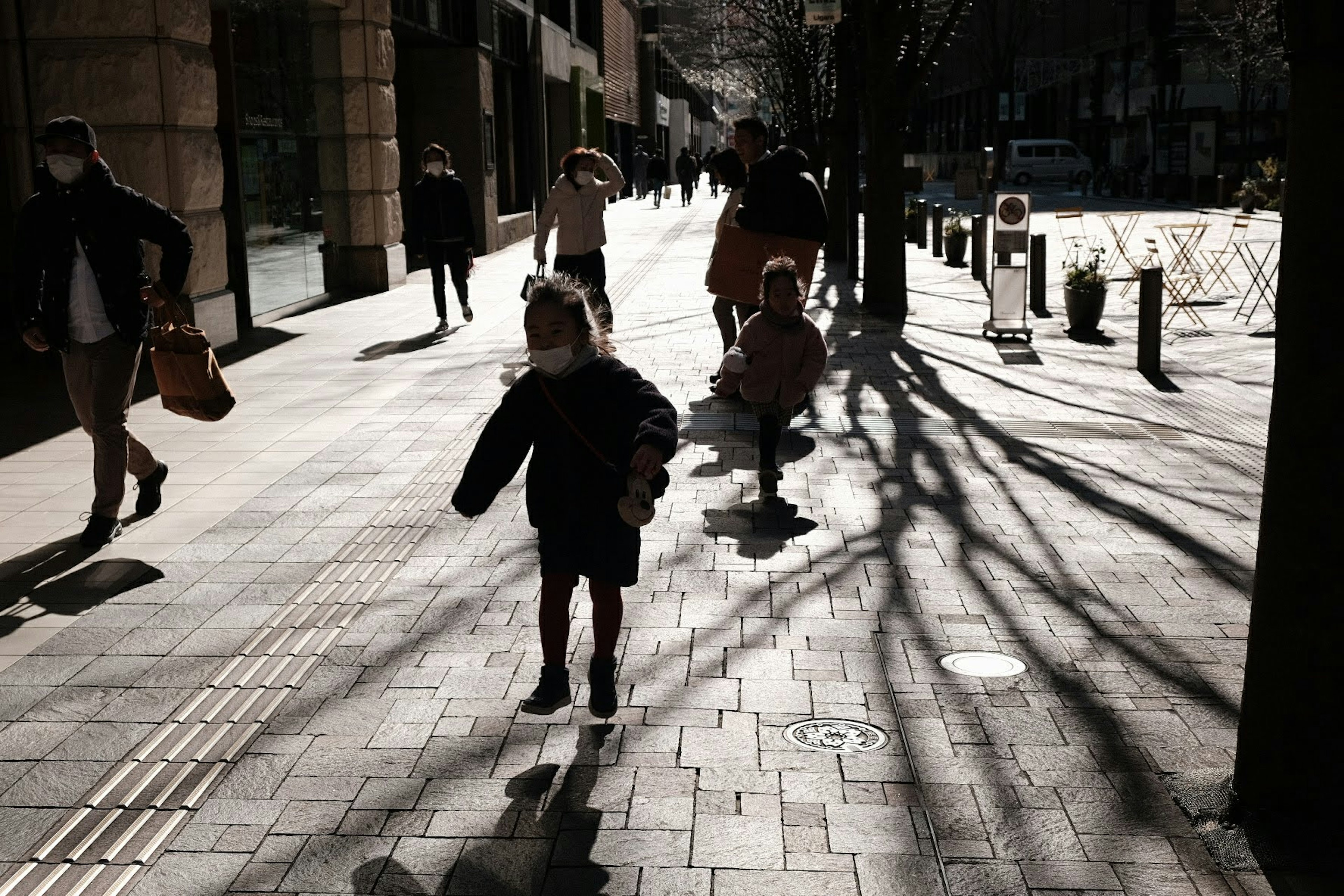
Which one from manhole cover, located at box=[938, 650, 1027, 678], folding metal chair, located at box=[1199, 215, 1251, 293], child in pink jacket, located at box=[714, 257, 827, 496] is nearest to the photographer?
manhole cover, located at box=[938, 650, 1027, 678]

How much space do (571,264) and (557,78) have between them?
2630 centimetres

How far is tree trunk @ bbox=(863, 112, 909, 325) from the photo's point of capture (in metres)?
15.9

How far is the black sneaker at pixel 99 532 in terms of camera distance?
6805mm

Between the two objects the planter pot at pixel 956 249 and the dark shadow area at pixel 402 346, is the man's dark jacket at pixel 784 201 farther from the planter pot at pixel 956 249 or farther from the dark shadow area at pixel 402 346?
the planter pot at pixel 956 249

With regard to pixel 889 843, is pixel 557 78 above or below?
above

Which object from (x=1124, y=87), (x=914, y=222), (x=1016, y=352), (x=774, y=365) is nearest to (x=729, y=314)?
(x=774, y=365)

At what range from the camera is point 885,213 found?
1602cm

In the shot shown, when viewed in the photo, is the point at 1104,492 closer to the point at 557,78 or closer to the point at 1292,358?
the point at 1292,358

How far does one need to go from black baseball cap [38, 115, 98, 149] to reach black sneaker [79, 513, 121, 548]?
173 centimetres

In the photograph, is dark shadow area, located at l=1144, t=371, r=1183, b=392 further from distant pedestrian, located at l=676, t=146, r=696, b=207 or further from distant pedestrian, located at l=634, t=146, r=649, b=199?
distant pedestrian, located at l=634, t=146, r=649, b=199

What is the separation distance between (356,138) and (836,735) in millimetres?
15919

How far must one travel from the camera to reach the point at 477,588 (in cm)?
608

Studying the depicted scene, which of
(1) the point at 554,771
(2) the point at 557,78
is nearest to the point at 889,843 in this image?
(1) the point at 554,771

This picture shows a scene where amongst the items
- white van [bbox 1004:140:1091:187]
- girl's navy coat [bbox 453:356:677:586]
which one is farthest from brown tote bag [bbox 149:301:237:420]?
white van [bbox 1004:140:1091:187]
